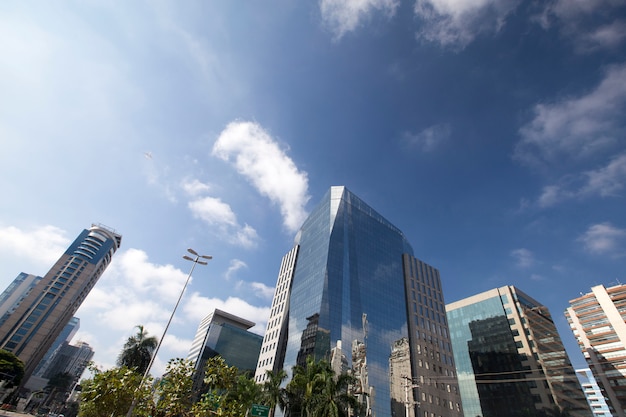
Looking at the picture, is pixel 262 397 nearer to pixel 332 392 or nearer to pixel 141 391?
pixel 332 392

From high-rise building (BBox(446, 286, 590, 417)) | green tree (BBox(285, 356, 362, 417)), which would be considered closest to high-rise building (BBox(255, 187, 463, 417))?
high-rise building (BBox(446, 286, 590, 417))

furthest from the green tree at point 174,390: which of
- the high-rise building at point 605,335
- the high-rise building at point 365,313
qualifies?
the high-rise building at point 605,335

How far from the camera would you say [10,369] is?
80625 millimetres

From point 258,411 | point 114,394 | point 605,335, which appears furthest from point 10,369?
point 605,335

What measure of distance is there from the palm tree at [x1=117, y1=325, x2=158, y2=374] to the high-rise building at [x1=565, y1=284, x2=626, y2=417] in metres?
113

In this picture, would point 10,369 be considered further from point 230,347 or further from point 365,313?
point 365,313

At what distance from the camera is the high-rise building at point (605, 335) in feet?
280

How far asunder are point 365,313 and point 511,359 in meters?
58.0

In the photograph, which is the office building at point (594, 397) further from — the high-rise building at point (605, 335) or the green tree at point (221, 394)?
the green tree at point (221, 394)

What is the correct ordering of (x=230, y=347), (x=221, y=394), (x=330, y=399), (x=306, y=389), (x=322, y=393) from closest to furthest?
(x=221, y=394), (x=330, y=399), (x=322, y=393), (x=306, y=389), (x=230, y=347)

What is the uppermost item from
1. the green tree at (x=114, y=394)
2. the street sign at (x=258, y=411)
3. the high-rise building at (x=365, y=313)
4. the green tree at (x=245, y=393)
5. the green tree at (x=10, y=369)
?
the high-rise building at (x=365, y=313)

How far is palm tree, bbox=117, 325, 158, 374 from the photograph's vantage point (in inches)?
1893

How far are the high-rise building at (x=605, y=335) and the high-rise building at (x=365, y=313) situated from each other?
1977 inches

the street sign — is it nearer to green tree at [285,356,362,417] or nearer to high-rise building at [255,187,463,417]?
green tree at [285,356,362,417]
